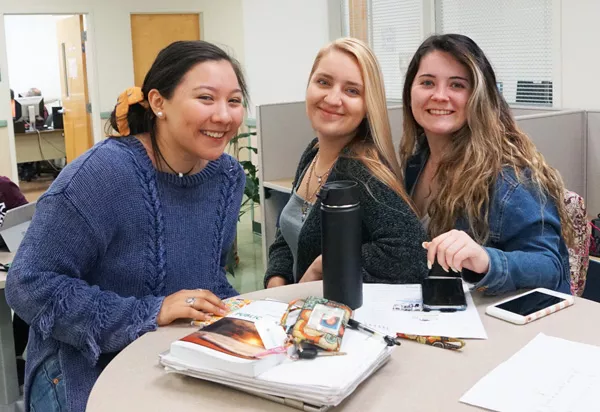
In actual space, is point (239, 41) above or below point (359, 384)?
above

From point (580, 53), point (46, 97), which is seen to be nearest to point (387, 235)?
point (580, 53)

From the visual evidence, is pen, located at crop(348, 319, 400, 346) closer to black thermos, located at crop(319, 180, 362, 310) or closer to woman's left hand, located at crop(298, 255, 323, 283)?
black thermos, located at crop(319, 180, 362, 310)

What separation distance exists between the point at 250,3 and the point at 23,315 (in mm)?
5360

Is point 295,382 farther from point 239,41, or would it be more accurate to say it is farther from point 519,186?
point 239,41

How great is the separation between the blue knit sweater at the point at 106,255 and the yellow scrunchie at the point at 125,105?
0.05 metres

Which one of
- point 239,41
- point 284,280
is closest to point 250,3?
point 239,41

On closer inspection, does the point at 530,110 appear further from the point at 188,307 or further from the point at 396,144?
the point at 188,307

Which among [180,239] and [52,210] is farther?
[180,239]

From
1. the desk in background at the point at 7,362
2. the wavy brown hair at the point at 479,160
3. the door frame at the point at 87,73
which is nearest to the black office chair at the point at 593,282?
the wavy brown hair at the point at 479,160

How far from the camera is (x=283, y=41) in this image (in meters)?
6.01

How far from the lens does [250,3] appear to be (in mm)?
6426

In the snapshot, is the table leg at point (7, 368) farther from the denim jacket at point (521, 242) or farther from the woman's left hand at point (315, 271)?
the denim jacket at point (521, 242)

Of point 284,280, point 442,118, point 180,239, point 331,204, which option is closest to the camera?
point 331,204

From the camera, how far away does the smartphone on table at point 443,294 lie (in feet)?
4.85
